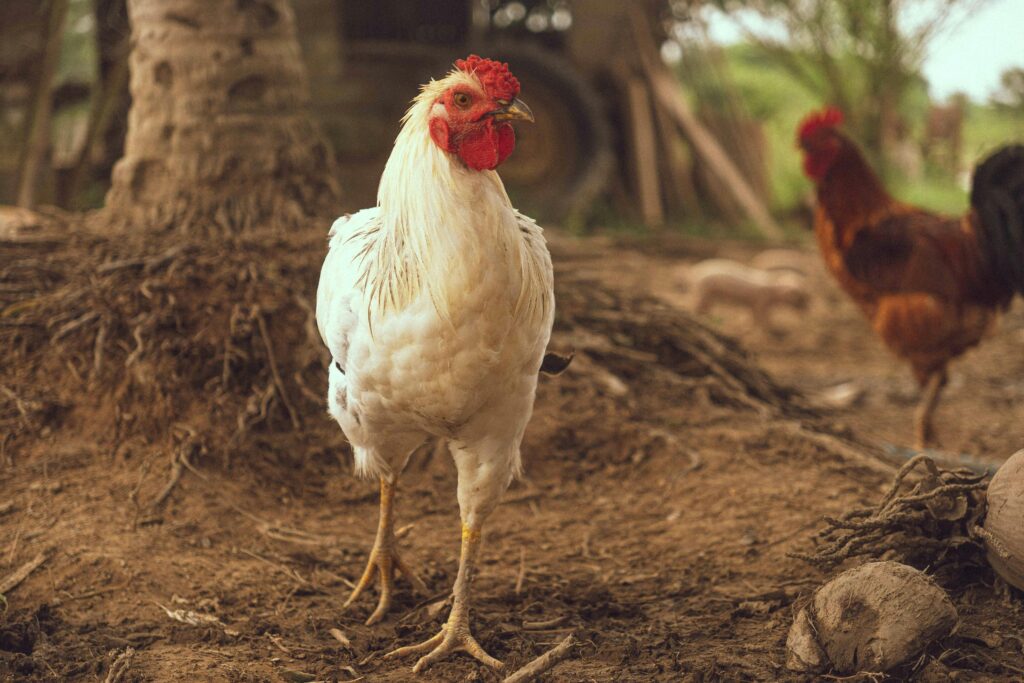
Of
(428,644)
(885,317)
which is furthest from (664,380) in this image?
(428,644)

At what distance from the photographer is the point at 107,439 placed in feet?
13.5

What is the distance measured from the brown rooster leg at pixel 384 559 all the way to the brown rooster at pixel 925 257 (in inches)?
142

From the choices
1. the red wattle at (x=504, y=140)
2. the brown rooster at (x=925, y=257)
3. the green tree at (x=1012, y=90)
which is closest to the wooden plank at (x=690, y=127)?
the green tree at (x=1012, y=90)

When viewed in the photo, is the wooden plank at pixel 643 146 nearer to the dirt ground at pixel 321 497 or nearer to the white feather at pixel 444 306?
the dirt ground at pixel 321 497

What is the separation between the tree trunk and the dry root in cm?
310

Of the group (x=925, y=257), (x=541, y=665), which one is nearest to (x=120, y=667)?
(x=541, y=665)

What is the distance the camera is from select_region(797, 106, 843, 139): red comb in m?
6.43

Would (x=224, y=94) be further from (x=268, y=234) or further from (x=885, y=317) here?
(x=885, y=317)

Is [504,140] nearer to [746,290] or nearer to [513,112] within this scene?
[513,112]

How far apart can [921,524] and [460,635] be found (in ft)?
5.16

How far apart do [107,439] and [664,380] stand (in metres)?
2.84

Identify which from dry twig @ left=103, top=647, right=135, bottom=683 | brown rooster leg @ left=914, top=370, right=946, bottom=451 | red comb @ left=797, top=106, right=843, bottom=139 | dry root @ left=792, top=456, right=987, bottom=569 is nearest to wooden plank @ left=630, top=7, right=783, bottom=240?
red comb @ left=797, top=106, right=843, bottom=139

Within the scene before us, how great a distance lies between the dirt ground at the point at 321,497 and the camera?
3.00 meters

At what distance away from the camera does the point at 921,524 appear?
317 centimetres
